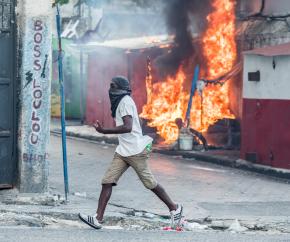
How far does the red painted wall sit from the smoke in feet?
18.9

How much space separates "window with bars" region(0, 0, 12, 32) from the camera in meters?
10.0

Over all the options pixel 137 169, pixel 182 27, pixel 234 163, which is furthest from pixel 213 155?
pixel 137 169

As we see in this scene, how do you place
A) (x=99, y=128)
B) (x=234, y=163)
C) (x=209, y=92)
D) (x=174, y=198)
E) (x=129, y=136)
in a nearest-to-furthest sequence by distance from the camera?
(x=99, y=128), (x=129, y=136), (x=174, y=198), (x=234, y=163), (x=209, y=92)

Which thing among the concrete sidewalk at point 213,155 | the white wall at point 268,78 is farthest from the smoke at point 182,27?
the white wall at point 268,78

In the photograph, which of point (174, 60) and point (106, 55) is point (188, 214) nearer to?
point (174, 60)

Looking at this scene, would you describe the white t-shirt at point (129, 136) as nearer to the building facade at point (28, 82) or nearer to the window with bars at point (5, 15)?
the building facade at point (28, 82)

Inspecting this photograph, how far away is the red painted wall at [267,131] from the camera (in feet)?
43.0

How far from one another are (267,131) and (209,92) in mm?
5465

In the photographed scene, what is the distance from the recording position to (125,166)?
8.70 meters

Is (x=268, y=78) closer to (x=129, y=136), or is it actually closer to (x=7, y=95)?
(x=7, y=95)

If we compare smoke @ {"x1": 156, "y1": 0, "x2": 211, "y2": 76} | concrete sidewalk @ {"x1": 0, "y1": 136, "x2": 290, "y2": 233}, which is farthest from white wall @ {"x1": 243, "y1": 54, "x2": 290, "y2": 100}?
smoke @ {"x1": 156, "y1": 0, "x2": 211, "y2": 76}

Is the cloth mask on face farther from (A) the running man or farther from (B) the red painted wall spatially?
(B) the red painted wall

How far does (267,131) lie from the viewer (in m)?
13.6

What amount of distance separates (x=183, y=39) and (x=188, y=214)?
1097 centimetres
